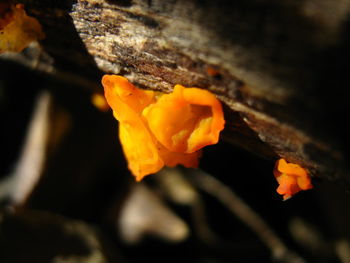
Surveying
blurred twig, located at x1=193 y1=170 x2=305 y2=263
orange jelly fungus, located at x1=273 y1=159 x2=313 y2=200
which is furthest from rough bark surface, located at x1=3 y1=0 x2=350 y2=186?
blurred twig, located at x1=193 y1=170 x2=305 y2=263

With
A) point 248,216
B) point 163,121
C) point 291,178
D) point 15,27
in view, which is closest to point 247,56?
point 163,121

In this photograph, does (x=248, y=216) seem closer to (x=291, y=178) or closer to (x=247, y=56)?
(x=291, y=178)

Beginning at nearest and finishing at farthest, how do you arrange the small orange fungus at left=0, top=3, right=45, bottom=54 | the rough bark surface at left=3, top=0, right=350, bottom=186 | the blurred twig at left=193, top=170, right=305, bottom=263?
the rough bark surface at left=3, top=0, right=350, bottom=186 < the small orange fungus at left=0, top=3, right=45, bottom=54 < the blurred twig at left=193, top=170, right=305, bottom=263

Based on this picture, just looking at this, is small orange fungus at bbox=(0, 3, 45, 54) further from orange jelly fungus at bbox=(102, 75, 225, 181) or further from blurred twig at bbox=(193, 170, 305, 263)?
blurred twig at bbox=(193, 170, 305, 263)

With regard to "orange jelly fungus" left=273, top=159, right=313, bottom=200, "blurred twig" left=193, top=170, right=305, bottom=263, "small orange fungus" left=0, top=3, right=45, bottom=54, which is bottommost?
"blurred twig" left=193, top=170, right=305, bottom=263

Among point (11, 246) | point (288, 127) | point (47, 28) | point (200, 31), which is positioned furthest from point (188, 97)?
point (11, 246)

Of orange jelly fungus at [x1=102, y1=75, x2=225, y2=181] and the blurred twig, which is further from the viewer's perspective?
the blurred twig

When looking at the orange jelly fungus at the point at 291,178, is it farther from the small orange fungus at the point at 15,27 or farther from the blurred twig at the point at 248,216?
the blurred twig at the point at 248,216
